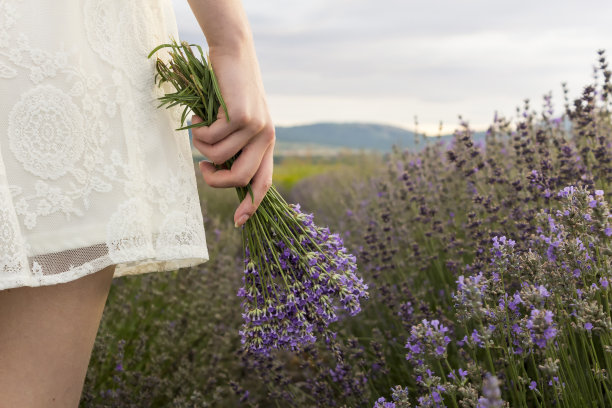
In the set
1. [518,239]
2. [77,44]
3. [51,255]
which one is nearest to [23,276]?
[51,255]

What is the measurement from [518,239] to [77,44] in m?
1.81

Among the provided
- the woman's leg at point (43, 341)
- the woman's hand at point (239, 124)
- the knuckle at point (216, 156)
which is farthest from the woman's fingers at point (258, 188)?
the woman's leg at point (43, 341)

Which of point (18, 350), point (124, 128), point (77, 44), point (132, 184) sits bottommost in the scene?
point (18, 350)

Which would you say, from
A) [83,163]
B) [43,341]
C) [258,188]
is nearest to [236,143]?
[258,188]

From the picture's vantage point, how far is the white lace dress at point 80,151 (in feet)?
3.68

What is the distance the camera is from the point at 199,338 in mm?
3211

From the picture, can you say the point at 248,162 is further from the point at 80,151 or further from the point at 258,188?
the point at 80,151

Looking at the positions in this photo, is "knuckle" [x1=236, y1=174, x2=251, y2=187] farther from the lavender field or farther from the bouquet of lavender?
the lavender field

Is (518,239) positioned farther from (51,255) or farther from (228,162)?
(51,255)

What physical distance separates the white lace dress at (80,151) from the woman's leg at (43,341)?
2.9 inches

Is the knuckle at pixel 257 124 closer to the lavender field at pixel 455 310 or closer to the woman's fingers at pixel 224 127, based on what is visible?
the woman's fingers at pixel 224 127

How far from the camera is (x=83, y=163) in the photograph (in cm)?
119

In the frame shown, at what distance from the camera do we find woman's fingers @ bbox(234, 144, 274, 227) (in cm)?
141

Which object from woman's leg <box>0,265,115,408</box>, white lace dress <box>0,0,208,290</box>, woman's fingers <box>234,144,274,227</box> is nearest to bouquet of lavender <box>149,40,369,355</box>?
woman's fingers <box>234,144,274,227</box>
